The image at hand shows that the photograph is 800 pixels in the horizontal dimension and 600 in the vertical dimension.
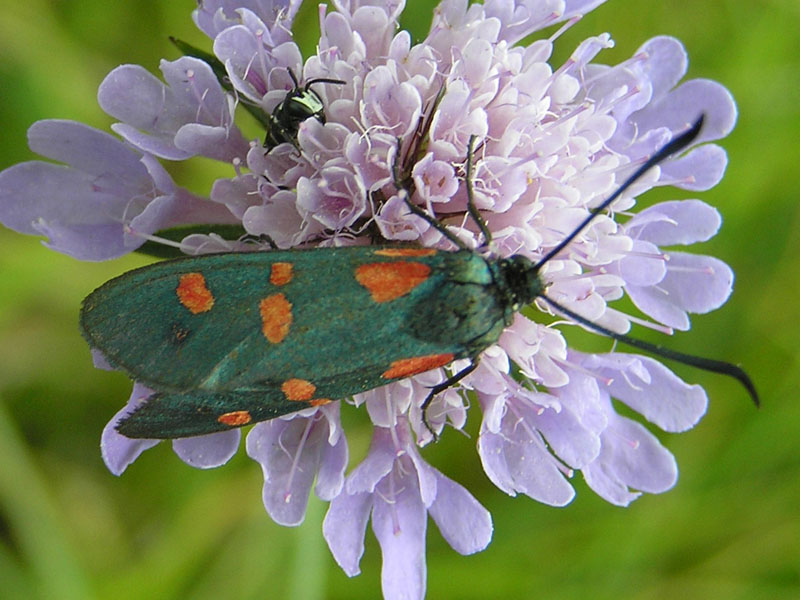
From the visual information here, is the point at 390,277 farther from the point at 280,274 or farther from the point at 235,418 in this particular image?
the point at 235,418

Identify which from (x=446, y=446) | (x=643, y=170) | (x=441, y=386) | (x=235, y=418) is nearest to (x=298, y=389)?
(x=235, y=418)

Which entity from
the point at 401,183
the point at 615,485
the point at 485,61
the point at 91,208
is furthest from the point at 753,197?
the point at 91,208

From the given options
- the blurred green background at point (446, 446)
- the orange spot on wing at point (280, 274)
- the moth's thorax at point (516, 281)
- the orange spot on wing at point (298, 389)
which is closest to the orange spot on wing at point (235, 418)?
the orange spot on wing at point (298, 389)

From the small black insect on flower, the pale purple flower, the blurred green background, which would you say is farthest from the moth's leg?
the blurred green background

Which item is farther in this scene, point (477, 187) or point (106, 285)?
point (477, 187)

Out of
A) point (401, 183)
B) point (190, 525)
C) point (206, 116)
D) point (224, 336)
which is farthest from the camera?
point (190, 525)

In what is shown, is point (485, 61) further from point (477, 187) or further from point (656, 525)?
point (656, 525)

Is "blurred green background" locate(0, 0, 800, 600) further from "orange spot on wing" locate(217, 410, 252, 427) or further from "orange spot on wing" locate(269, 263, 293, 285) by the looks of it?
"orange spot on wing" locate(269, 263, 293, 285)
